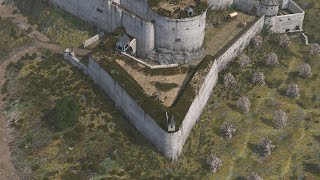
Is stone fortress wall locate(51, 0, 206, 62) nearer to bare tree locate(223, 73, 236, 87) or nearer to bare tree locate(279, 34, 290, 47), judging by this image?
bare tree locate(223, 73, 236, 87)

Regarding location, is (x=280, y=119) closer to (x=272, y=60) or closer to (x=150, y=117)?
(x=272, y=60)

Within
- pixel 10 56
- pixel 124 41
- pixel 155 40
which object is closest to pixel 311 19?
pixel 155 40

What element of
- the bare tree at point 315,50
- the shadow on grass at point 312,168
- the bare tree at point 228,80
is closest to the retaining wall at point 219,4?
the bare tree at point 228,80

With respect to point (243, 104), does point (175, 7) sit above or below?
above

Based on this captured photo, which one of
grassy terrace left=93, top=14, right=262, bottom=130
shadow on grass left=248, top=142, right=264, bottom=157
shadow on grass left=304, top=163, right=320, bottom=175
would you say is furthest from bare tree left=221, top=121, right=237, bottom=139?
shadow on grass left=304, top=163, right=320, bottom=175

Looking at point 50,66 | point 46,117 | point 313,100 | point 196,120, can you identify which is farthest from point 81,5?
point 313,100

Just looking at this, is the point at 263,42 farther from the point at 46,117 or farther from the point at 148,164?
the point at 46,117

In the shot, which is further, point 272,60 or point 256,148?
point 272,60
